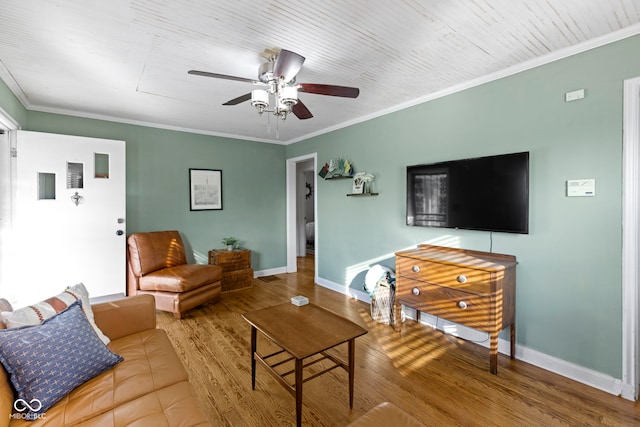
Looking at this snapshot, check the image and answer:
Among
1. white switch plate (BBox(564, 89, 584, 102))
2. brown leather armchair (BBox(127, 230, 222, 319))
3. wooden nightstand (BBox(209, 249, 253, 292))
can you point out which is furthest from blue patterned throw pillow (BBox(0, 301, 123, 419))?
white switch plate (BBox(564, 89, 584, 102))

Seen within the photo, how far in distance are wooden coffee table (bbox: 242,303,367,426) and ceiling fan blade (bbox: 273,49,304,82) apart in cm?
170

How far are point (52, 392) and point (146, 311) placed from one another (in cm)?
81

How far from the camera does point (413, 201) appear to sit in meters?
3.25

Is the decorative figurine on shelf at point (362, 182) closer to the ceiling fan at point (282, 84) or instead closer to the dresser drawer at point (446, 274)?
the dresser drawer at point (446, 274)

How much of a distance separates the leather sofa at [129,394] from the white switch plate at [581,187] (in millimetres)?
2781

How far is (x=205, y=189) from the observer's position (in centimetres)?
465

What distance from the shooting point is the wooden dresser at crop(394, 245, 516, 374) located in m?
2.26

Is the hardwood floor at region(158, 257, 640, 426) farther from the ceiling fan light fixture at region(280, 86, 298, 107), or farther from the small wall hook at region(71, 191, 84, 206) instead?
the ceiling fan light fixture at region(280, 86, 298, 107)

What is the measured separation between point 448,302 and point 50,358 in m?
2.62

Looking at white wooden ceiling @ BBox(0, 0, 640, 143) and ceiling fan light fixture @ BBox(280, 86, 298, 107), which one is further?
ceiling fan light fixture @ BBox(280, 86, 298, 107)

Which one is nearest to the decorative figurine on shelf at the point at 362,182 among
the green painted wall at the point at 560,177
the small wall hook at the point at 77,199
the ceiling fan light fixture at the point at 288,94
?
the green painted wall at the point at 560,177

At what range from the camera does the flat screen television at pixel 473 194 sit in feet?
8.04

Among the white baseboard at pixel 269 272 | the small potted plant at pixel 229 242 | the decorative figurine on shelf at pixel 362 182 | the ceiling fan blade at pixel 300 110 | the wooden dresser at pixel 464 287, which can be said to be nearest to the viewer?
the wooden dresser at pixel 464 287

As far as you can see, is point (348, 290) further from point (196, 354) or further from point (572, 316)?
point (572, 316)
